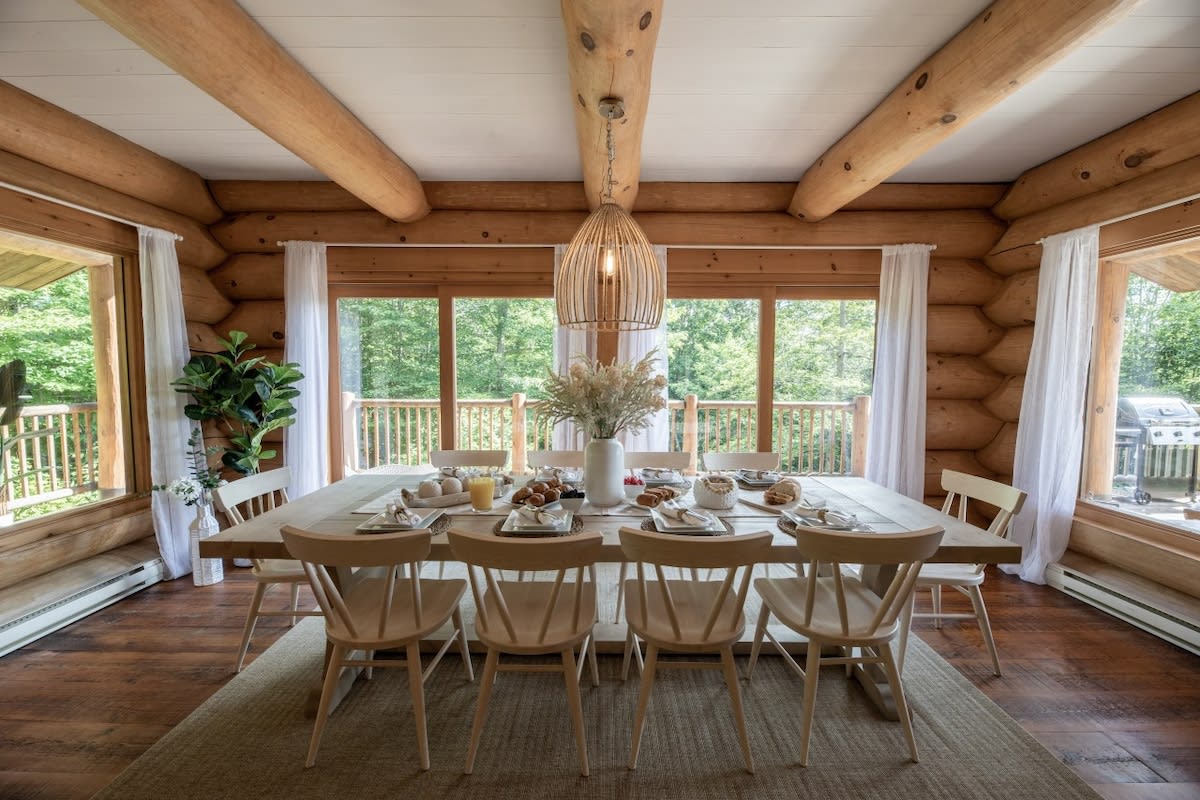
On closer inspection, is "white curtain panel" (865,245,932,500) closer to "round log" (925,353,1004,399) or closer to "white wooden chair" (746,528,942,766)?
"round log" (925,353,1004,399)

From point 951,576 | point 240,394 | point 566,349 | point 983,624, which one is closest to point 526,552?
point 951,576

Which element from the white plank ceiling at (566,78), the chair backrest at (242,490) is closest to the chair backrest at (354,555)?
the chair backrest at (242,490)

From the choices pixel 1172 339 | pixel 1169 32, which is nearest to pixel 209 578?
pixel 1169 32

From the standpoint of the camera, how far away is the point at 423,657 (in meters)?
2.34

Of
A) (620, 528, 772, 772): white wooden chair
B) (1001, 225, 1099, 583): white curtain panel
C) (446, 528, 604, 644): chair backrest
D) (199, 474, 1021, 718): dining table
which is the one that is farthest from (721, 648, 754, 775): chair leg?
(1001, 225, 1099, 583): white curtain panel

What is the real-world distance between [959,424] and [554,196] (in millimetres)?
3658

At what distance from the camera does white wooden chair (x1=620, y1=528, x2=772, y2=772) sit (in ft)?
4.97

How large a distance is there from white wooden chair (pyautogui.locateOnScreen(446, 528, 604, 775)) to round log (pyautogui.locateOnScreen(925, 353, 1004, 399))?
3417 millimetres

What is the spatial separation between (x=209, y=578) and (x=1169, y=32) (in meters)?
5.77

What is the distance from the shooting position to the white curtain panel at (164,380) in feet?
10.7

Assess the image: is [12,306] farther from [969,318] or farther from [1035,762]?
[969,318]

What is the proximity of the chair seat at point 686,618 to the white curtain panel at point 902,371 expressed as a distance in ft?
8.01

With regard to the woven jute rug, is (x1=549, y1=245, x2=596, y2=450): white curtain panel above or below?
above

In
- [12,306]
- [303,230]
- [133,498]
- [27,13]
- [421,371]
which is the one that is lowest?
[133,498]
